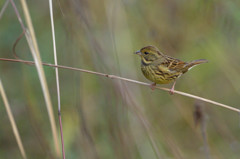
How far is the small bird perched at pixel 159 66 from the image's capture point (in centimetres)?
401

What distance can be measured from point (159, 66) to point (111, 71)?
65 cm

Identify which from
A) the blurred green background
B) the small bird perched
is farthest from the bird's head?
the blurred green background

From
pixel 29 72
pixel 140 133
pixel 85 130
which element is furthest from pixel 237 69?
pixel 29 72

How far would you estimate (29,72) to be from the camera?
4074 mm

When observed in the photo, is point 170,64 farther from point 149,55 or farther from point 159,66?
point 149,55

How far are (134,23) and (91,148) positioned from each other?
167cm

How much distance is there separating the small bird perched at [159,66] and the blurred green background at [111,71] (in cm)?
12

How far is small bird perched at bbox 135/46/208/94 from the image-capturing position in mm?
4008

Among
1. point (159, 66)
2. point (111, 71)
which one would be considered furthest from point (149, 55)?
point (111, 71)

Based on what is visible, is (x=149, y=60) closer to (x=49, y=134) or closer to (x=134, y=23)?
(x=134, y=23)

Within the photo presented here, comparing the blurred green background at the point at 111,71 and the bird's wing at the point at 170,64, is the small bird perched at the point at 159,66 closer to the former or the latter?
the bird's wing at the point at 170,64

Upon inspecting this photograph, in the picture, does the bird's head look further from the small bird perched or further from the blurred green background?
the blurred green background

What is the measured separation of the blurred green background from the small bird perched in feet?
0.41

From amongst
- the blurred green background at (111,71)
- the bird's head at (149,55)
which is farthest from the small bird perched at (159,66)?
the blurred green background at (111,71)
